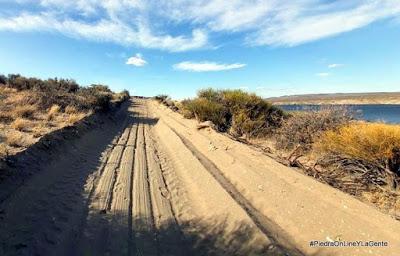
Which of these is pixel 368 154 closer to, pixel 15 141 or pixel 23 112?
pixel 15 141

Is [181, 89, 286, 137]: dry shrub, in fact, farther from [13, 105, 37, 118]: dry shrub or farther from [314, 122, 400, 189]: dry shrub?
[13, 105, 37, 118]: dry shrub

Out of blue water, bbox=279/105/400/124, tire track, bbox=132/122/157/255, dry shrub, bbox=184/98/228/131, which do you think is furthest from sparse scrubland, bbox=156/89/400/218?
tire track, bbox=132/122/157/255

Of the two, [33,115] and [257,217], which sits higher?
[33,115]

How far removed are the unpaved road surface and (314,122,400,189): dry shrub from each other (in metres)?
1.68

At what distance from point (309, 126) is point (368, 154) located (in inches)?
170

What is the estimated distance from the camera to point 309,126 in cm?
1402

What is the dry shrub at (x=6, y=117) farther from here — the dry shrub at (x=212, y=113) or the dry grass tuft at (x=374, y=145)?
the dry grass tuft at (x=374, y=145)

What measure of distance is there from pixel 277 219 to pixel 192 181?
11.1 feet

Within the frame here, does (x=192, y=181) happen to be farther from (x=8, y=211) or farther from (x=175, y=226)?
(x=8, y=211)

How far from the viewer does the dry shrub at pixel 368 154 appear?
30.9 feet

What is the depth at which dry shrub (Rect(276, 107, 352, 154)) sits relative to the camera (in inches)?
529

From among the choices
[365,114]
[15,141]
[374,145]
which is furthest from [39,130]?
[365,114]

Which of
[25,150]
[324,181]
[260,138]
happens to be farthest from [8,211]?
[260,138]

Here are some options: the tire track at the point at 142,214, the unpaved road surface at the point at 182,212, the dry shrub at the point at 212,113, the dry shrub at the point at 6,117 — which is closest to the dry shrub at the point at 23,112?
the dry shrub at the point at 6,117
